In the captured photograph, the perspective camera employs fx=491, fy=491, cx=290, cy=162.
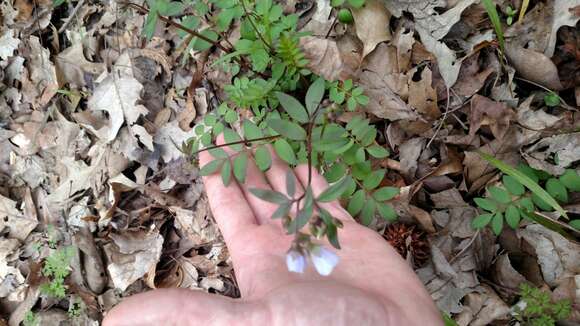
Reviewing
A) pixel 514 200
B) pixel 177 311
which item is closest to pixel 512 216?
pixel 514 200

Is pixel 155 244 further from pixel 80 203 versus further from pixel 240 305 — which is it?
pixel 240 305

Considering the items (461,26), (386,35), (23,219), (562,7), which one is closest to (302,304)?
(386,35)

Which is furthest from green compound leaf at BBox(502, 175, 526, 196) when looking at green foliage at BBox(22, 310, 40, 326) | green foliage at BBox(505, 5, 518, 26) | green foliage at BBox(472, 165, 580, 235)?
green foliage at BBox(22, 310, 40, 326)

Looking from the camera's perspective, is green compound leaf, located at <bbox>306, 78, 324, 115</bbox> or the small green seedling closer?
green compound leaf, located at <bbox>306, 78, 324, 115</bbox>

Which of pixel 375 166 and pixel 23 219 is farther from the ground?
pixel 375 166

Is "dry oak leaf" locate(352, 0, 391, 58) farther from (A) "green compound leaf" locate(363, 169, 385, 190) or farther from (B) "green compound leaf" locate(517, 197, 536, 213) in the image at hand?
(B) "green compound leaf" locate(517, 197, 536, 213)

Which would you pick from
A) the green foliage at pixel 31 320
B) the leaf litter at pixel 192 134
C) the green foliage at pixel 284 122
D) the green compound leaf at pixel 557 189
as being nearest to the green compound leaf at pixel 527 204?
the green compound leaf at pixel 557 189

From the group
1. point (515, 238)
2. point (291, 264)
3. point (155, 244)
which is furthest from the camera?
point (155, 244)
